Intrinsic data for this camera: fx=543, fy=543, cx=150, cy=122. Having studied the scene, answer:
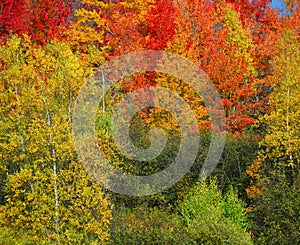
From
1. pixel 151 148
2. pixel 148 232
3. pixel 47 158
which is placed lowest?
pixel 148 232

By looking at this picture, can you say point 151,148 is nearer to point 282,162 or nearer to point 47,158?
point 282,162

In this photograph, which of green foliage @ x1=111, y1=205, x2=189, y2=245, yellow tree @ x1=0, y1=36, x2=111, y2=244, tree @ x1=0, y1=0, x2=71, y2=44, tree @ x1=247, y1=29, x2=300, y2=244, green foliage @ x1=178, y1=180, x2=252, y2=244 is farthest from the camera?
tree @ x1=0, y1=0, x2=71, y2=44

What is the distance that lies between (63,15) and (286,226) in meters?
27.1

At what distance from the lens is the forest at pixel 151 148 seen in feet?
56.3

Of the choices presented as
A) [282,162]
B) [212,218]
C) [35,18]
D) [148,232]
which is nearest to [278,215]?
[212,218]

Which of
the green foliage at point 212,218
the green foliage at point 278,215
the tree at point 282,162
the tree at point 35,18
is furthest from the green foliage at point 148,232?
the tree at point 35,18

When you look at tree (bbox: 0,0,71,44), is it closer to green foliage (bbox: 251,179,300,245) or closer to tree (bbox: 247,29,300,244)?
tree (bbox: 247,29,300,244)

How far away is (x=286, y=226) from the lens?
18.7 meters

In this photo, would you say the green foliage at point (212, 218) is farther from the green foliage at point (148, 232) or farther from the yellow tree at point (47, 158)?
the yellow tree at point (47, 158)

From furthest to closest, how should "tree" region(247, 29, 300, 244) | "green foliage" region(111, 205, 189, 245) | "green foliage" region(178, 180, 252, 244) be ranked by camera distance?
"tree" region(247, 29, 300, 244) → "green foliage" region(111, 205, 189, 245) → "green foliage" region(178, 180, 252, 244)

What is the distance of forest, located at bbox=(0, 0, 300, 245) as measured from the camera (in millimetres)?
17156

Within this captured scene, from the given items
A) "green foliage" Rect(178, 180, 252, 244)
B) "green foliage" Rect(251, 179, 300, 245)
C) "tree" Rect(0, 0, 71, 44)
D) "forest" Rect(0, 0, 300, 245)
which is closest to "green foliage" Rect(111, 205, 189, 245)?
"forest" Rect(0, 0, 300, 245)

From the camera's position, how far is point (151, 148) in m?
23.6

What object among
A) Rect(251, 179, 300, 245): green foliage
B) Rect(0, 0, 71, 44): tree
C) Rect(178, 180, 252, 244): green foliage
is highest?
Rect(0, 0, 71, 44): tree
